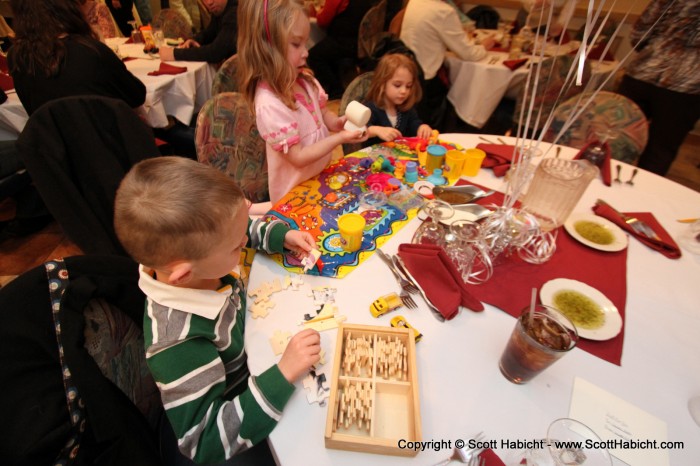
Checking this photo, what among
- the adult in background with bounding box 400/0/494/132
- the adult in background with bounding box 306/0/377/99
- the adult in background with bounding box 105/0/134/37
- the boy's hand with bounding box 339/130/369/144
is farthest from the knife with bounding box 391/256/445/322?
the adult in background with bounding box 105/0/134/37

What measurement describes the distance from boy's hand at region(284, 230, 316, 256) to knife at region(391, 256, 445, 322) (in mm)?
270

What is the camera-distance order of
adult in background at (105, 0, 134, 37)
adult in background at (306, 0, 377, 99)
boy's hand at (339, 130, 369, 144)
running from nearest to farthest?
boy's hand at (339, 130, 369, 144), adult in background at (306, 0, 377, 99), adult in background at (105, 0, 134, 37)

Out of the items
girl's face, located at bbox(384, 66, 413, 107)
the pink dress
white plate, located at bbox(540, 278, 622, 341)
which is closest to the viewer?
white plate, located at bbox(540, 278, 622, 341)

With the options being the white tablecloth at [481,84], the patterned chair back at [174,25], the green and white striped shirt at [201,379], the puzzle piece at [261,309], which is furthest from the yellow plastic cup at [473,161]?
the patterned chair back at [174,25]

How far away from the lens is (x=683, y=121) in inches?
94.9

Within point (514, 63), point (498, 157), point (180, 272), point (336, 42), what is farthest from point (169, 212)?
point (336, 42)

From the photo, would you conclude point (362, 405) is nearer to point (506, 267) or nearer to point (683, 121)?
point (506, 267)

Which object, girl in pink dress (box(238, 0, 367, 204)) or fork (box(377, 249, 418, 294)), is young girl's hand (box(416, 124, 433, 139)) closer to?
girl in pink dress (box(238, 0, 367, 204))

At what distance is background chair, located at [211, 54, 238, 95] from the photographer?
2.24 meters

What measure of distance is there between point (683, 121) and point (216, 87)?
3398 millimetres

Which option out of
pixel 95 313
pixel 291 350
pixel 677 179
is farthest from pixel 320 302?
pixel 677 179

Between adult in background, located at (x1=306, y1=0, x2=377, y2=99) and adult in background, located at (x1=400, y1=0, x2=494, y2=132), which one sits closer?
adult in background, located at (x1=400, y1=0, x2=494, y2=132)

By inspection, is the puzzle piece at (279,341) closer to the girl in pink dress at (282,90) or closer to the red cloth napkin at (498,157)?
the girl in pink dress at (282,90)

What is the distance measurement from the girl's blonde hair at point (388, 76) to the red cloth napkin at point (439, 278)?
141cm
